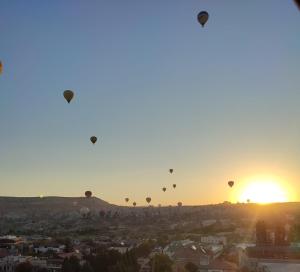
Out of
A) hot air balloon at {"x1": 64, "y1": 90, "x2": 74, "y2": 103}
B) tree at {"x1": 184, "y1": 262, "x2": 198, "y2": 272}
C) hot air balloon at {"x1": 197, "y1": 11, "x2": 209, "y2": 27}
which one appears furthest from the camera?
tree at {"x1": 184, "y1": 262, "x2": 198, "y2": 272}

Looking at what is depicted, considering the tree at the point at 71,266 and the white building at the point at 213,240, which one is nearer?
the tree at the point at 71,266

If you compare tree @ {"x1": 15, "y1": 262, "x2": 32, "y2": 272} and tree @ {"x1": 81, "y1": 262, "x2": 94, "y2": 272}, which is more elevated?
tree @ {"x1": 81, "y1": 262, "x2": 94, "y2": 272}

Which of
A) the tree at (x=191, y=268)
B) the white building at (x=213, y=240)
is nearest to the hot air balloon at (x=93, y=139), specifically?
the tree at (x=191, y=268)

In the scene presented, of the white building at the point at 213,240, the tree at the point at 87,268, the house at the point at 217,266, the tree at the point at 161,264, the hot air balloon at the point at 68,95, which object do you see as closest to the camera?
the hot air balloon at the point at 68,95

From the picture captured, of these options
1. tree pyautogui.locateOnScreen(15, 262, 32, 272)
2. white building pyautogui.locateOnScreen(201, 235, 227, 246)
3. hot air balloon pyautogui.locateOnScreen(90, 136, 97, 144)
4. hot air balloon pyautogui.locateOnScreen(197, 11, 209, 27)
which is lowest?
tree pyautogui.locateOnScreen(15, 262, 32, 272)

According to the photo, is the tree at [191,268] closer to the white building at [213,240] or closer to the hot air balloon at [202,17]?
the hot air balloon at [202,17]

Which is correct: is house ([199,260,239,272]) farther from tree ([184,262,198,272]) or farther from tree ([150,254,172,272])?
tree ([150,254,172,272])

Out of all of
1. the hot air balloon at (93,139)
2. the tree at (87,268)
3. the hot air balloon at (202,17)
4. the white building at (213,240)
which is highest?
the hot air balloon at (202,17)

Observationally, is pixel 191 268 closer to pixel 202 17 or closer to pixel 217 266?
pixel 217 266

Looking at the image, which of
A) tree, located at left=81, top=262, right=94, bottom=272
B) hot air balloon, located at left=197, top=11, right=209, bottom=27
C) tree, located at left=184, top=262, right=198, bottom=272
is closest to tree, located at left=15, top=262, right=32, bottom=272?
tree, located at left=81, top=262, right=94, bottom=272

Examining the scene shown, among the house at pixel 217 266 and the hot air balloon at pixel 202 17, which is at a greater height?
the hot air balloon at pixel 202 17

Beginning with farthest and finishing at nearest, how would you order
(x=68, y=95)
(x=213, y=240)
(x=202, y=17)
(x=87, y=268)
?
(x=213, y=240) < (x=87, y=268) < (x=68, y=95) < (x=202, y=17)

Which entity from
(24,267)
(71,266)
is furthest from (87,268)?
(24,267)
